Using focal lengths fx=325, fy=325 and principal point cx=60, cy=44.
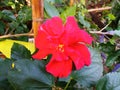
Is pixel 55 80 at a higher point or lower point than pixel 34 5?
lower

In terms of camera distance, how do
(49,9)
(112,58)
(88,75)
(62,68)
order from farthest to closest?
(112,58) → (49,9) → (88,75) → (62,68)

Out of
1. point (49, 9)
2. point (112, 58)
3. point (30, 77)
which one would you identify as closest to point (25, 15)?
point (49, 9)

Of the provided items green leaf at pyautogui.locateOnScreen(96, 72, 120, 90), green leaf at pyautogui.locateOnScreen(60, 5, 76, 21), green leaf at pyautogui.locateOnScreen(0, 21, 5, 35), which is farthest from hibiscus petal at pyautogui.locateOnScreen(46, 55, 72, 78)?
green leaf at pyautogui.locateOnScreen(0, 21, 5, 35)

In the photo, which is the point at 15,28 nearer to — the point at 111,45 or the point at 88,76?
the point at 111,45

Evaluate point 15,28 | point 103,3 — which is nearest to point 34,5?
point 15,28

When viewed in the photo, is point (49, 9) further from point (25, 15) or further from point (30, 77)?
point (30, 77)
